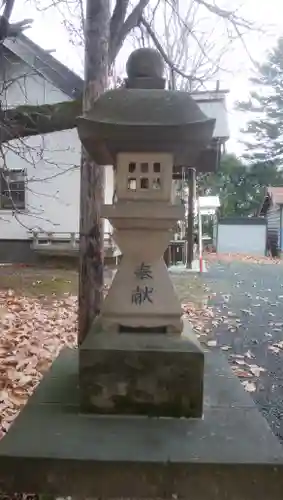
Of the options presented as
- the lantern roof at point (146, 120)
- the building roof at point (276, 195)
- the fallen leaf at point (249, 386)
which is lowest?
the fallen leaf at point (249, 386)

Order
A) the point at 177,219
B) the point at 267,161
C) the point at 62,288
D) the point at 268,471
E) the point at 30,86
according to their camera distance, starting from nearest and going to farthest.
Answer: the point at 268,471 → the point at 177,219 → the point at 62,288 → the point at 30,86 → the point at 267,161

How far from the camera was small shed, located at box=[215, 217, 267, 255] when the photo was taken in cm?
2748

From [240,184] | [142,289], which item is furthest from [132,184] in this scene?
[240,184]

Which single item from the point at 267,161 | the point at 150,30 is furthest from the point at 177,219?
the point at 267,161

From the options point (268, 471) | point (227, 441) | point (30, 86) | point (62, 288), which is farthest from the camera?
point (30, 86)

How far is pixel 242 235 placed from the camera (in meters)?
28.0

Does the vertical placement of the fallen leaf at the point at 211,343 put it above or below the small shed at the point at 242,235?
below

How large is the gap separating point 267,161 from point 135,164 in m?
30.9

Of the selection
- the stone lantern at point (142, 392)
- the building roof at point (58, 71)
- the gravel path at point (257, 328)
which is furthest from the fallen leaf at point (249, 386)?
the building roof at point (58, 71)

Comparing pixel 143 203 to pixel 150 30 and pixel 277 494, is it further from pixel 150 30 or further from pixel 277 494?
pixel 150 30

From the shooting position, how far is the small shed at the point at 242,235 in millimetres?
27484

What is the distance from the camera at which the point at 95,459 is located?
6.17 ft

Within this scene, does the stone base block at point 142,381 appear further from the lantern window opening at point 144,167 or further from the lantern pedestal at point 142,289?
the lantern window opening at point 144,167

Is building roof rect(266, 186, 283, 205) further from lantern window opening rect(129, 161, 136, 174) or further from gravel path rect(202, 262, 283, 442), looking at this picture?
lantern window opening rect(129, 161, 136, 174)
